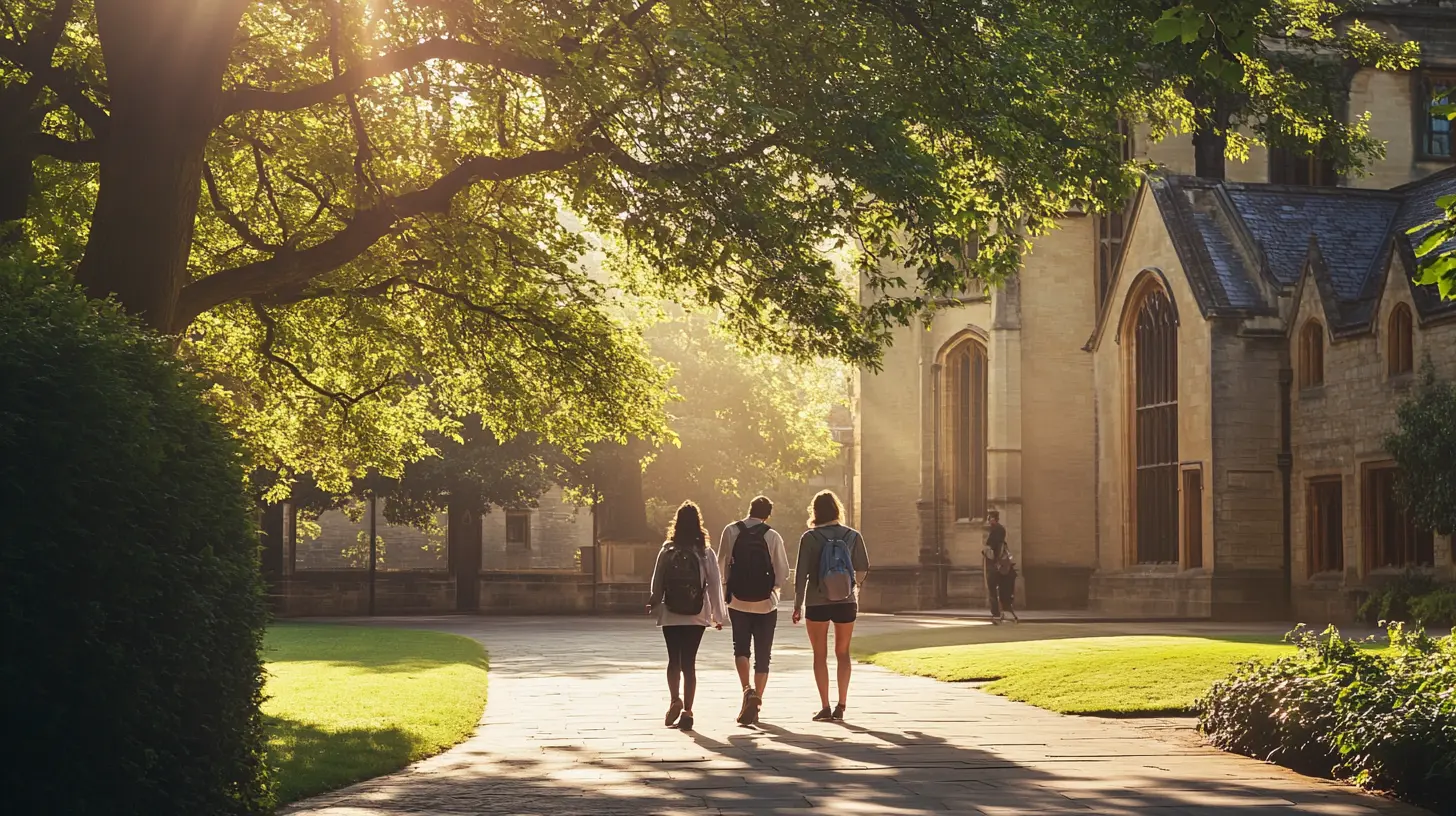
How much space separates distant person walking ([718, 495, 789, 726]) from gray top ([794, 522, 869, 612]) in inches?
6.9

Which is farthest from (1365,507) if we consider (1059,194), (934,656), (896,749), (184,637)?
(184,637)

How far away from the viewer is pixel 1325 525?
31.5 m

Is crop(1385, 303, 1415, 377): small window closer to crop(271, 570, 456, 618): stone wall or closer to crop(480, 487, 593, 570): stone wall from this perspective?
crop(271, 570, 456, 618): stone wall

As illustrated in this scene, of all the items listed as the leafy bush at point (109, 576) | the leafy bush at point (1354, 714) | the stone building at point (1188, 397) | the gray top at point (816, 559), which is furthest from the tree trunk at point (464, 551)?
the leafy bush at point (109, 576)

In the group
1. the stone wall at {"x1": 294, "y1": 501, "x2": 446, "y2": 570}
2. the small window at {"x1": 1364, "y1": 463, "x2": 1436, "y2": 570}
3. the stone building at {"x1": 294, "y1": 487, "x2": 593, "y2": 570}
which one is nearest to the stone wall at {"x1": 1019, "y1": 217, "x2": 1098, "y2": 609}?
the small window at {"x1": 1364, "y1": 463, "x2": 1436, "y2": 570}

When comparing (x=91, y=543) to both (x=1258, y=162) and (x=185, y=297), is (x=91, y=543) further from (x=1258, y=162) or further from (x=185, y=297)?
(x=1258, y=162)

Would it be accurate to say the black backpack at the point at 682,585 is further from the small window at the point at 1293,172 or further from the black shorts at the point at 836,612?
the small window at the point at 1293,172

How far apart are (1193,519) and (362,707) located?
2238 cm

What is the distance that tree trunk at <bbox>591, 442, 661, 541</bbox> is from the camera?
43625 millimetres

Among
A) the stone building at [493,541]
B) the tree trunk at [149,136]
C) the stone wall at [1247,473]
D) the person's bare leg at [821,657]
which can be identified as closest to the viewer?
the tree trunk at [149,136]

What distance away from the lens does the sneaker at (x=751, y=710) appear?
13180 millimetres

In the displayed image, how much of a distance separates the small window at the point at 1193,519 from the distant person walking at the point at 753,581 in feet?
69.6

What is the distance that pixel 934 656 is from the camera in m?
21.2

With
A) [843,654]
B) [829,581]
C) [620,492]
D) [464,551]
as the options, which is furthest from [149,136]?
[620,492]
